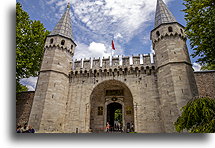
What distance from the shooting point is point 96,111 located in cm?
1232

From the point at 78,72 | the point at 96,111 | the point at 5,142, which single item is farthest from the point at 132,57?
the point at 5,142

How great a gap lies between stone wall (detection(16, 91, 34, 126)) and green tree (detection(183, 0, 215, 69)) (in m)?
12.1

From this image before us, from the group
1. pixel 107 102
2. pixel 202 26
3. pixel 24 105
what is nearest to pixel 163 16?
pixel 202 26

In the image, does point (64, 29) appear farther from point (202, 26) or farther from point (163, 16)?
point (202, 26)

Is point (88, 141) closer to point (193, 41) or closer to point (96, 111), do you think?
point (193, 41)

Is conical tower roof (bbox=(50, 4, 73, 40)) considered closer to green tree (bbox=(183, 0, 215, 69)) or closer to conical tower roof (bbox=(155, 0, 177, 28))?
conical tower roof (bbox=(155, 0, 177, 28))

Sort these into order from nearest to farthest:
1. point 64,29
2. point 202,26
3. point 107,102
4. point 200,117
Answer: point 200,117 → point 202,26 → point 107,102 → point 64,29

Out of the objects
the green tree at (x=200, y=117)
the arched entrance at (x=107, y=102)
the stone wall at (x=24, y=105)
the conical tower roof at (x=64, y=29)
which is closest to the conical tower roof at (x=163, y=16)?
the arched entrance at (x=107, y=102)

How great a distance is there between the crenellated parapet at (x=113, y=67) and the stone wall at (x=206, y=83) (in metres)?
3.19

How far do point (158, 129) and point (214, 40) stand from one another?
235 inches

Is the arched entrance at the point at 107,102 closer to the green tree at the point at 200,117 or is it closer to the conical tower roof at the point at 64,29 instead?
the conical tower roof at the point at 64,29

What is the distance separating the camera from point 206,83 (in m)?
10.2

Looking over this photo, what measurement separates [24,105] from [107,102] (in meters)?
6.59

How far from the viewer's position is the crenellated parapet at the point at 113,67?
37.6 ft
